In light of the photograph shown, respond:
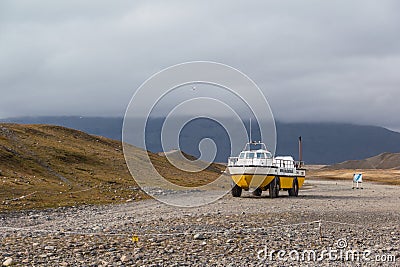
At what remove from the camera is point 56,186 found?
36500 mm

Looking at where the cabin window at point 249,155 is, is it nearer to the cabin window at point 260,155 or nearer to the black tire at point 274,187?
the cabin window at point 260,155

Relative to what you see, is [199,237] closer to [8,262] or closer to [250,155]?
[8,262]

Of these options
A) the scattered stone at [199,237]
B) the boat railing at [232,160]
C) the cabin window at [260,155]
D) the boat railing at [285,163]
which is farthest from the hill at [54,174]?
the scattered stone at [199,237]

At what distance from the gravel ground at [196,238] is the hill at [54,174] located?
610 centimetres

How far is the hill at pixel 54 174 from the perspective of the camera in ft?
100

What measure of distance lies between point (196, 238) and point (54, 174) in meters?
28.9

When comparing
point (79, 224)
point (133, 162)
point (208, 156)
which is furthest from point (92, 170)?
point (79, 224)

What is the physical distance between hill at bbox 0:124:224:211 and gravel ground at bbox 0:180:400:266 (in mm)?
6095

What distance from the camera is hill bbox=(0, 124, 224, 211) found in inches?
1203

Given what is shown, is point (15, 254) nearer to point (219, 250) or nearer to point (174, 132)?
point (219, 250)

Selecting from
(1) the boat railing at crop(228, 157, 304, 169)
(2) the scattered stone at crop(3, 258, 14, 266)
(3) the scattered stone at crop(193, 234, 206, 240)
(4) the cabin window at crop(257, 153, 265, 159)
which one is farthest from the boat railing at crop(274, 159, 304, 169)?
(2) the scattered stone at crop(3, 258, 14, 266)

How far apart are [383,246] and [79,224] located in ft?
33.5

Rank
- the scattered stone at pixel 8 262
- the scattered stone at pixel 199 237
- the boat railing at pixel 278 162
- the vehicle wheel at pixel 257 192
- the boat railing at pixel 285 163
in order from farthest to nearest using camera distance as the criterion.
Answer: the vehicle wheel at pixel 257 192 → the boat railing at pixel 285 163 → the boat railing at pixel 278 162 → the scattered stone at pixel 199 237 → the scattered stone at pixel 8 262

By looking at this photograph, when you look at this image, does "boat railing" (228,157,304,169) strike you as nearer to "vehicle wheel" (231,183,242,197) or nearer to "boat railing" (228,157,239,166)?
"boat railing" (228,157,239,166)
